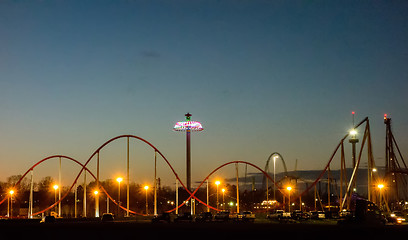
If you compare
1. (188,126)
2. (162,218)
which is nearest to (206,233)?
(162,218)

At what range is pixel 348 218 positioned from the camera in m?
41.8

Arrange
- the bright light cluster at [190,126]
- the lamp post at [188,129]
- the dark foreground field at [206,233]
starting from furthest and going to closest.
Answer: the bright light cluster at [190,126], the lamp post at [188,129], the dark foreground field at [206,233]

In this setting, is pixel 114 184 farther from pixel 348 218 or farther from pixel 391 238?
pixel 391 238

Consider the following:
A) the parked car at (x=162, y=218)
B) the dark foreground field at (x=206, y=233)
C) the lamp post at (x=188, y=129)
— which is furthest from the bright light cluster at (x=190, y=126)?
the dark foreground field at (x=206, y=233)

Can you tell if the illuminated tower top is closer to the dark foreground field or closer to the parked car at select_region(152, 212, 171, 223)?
the parked car at select_region(152, 212, 171, 223)

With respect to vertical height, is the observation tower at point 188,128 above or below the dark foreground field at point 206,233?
above

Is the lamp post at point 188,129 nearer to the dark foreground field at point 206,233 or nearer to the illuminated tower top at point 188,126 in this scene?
the illuminated tower top at point 188,126

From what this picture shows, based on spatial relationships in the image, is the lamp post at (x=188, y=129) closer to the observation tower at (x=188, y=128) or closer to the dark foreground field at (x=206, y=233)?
the observation tower at (x=188, y=128)

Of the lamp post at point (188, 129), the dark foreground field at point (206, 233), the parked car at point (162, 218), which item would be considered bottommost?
the parked car at point (162, 218)

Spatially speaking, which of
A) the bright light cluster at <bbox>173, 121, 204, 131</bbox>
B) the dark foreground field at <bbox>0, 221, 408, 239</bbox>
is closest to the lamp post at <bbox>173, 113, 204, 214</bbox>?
the bright light cluster at <bbox>173, 121, 204, 131</bbox>

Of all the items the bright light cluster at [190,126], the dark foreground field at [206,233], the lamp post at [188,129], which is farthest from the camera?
the bright light cluster at [190,126]

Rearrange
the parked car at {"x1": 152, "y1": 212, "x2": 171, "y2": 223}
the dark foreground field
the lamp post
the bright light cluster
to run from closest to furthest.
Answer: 1. the dark foreground field
2. the parked car at {"x1": 152, "y1": 212, "x2": 171, "y2": 223}
3. the lamp post
4. the bright light cluster

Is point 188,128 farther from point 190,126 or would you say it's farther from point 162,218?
point 162,218

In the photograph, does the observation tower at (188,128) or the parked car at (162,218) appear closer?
the parked car at (162,218)
